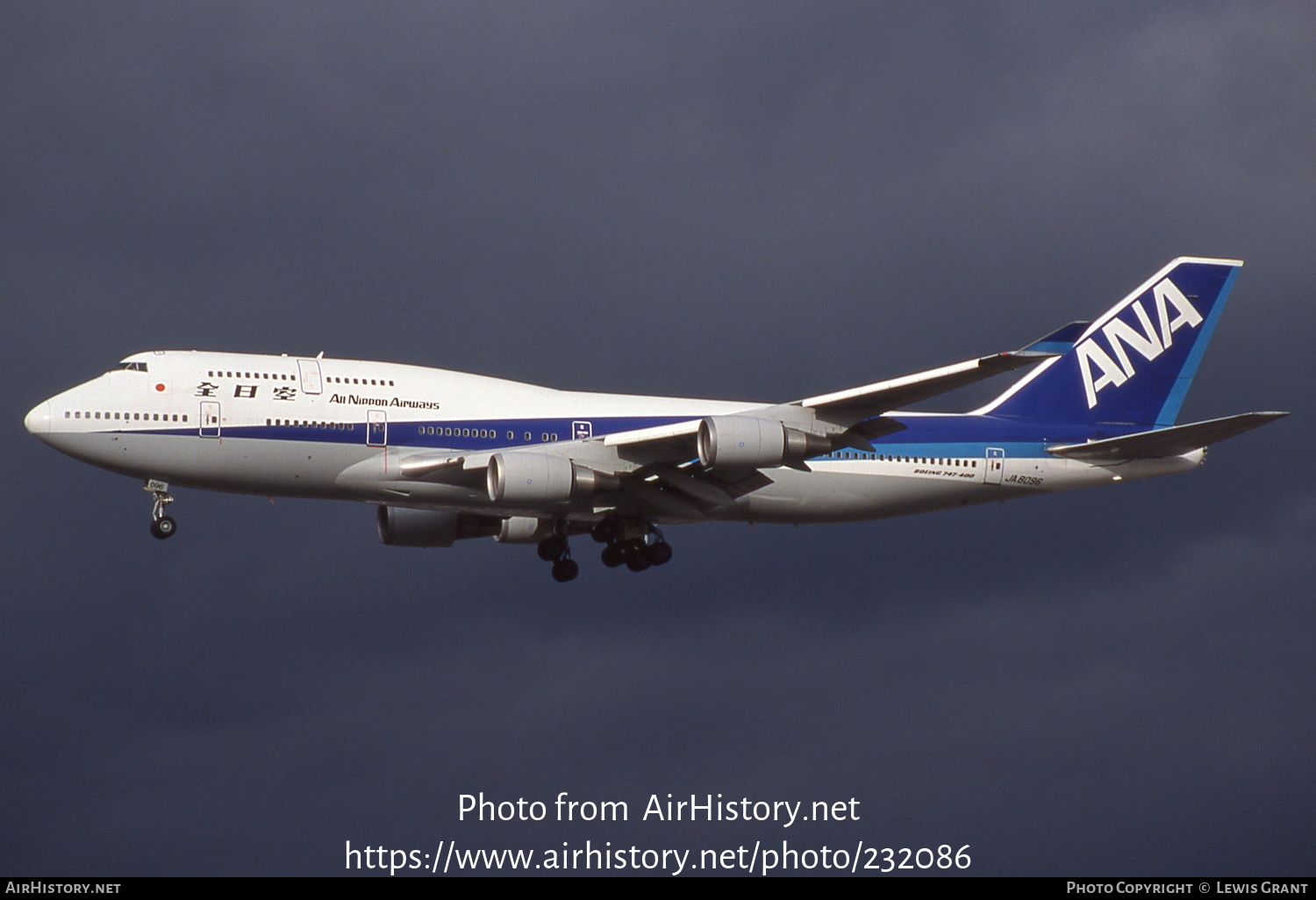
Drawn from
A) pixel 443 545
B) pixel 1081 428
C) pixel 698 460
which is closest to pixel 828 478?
pixel 698 460

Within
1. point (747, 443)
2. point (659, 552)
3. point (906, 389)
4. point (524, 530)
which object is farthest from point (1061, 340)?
point (524, 530)

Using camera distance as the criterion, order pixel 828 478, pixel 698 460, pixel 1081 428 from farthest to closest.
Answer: pixel 1081 428 → pixel 828 478 → pixel 698 460

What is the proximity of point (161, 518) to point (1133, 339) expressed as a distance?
31382mm

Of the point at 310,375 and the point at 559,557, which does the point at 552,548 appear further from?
the point at 310,375

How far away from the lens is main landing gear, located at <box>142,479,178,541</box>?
44.9 metres

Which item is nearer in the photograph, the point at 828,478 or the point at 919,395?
the point at 919,395

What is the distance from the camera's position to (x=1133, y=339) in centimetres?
5547

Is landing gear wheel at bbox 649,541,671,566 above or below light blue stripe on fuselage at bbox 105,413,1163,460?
below

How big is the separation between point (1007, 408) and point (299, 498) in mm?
22218

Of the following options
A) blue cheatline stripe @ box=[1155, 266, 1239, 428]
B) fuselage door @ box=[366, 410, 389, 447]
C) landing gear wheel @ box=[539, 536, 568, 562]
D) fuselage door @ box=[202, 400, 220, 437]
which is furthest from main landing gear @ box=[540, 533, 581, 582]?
blue cheatline stripe @ box=[1155, 266, 1239, 428]

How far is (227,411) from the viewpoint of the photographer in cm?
4403

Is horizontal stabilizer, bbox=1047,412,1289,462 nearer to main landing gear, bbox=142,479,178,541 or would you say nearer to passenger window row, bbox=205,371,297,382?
passenger window row, bbox=205,371,297,382

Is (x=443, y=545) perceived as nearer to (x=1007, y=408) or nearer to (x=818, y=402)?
(x=818, y=402)

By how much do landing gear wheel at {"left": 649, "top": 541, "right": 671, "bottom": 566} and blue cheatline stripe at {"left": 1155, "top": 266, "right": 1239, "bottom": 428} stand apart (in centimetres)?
1726
